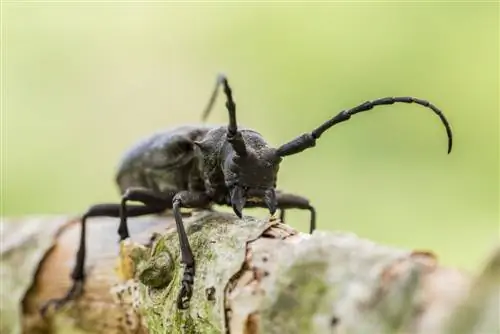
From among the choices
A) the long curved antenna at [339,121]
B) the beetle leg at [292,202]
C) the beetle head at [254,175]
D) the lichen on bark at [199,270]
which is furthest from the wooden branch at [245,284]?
the beetle leg at [292,202]

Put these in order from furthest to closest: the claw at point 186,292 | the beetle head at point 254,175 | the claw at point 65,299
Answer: the claw at point 65,299, the beetle head at point 254,175, the claw at point 186,292

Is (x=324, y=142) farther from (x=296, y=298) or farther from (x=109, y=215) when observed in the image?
(x=296, y=298)

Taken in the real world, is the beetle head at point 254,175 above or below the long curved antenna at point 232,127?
below

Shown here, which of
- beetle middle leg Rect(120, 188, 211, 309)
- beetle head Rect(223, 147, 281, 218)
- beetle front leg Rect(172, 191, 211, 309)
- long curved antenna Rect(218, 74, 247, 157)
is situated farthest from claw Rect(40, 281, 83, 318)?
long curved antenna Rect(218, 74, 247, 157)

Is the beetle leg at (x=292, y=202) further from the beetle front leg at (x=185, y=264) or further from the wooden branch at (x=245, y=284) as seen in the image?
the beetle front leg at (x=185, y=264)

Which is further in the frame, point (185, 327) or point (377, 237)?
point (377, 237)

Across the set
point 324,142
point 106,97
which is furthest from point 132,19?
point 324,142
